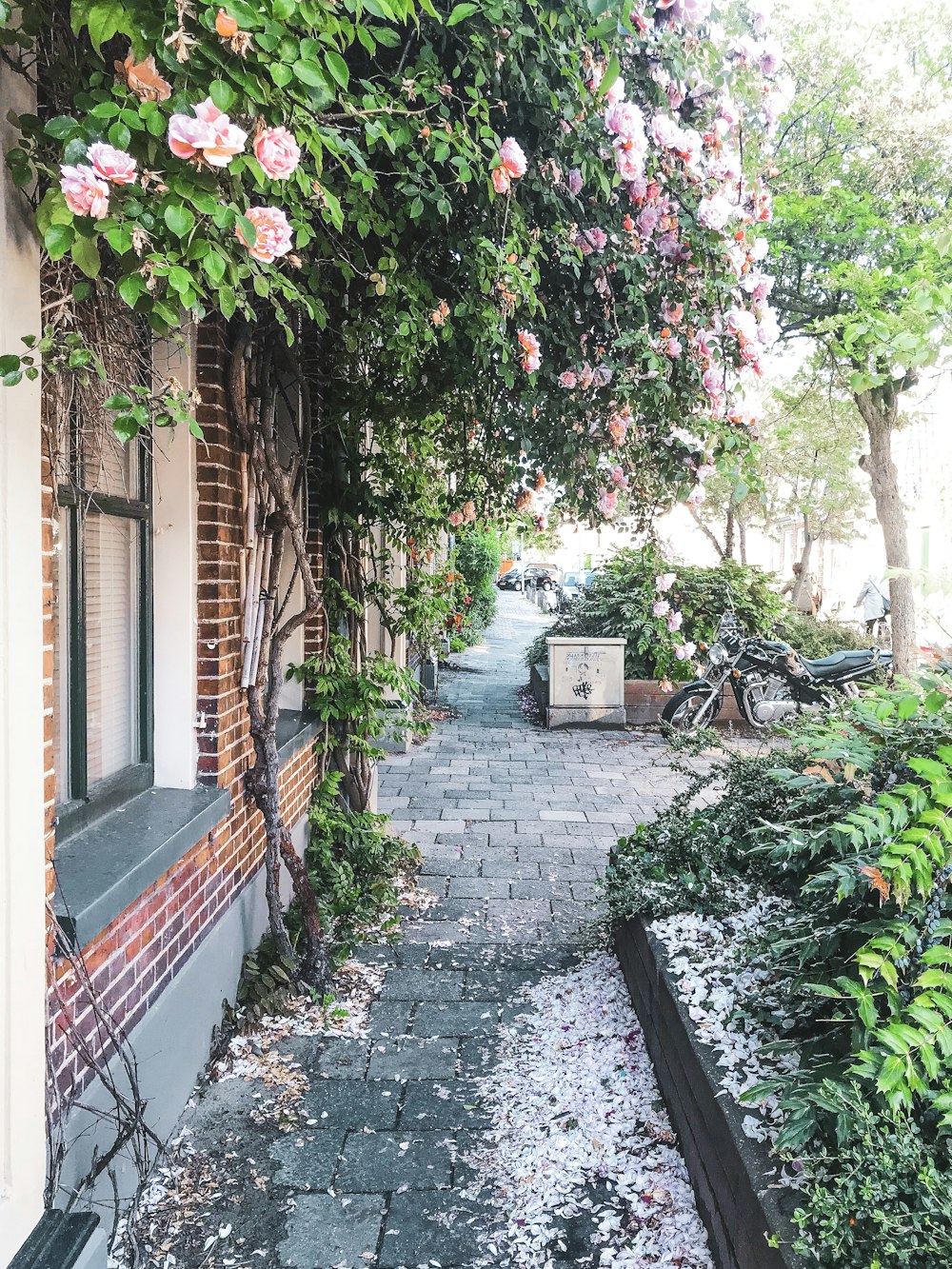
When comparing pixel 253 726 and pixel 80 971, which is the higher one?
pixel 253 726

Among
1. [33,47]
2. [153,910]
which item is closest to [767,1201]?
[153,910]

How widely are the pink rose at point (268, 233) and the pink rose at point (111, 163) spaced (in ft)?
0.79

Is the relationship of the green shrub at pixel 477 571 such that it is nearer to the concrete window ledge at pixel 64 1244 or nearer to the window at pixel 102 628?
the window at pixel 102 628

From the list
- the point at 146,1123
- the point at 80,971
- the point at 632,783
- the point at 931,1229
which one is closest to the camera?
the point at 931,1229

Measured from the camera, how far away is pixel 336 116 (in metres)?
2.20

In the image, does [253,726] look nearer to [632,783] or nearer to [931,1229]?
[931,1229]

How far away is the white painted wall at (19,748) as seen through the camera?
1.81m

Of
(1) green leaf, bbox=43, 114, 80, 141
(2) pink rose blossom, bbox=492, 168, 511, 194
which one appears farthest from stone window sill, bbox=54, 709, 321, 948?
(2) pink rose blossom, bbox=492, 168, 511, 194

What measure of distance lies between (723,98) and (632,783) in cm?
559

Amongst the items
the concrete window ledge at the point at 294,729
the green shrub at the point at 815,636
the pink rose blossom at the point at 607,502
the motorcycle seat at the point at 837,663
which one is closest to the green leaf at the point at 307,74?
the concrete window ledge at the point at 294,729

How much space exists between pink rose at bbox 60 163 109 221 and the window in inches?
39.8

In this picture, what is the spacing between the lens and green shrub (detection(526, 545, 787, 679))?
1039 cm

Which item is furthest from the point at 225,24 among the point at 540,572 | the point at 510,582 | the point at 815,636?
the point at 510,582

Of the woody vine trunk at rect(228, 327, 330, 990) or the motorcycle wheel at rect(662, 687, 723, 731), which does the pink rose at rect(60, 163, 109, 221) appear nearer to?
the woody vine trunk at rect(228, 327, 330, 990)
